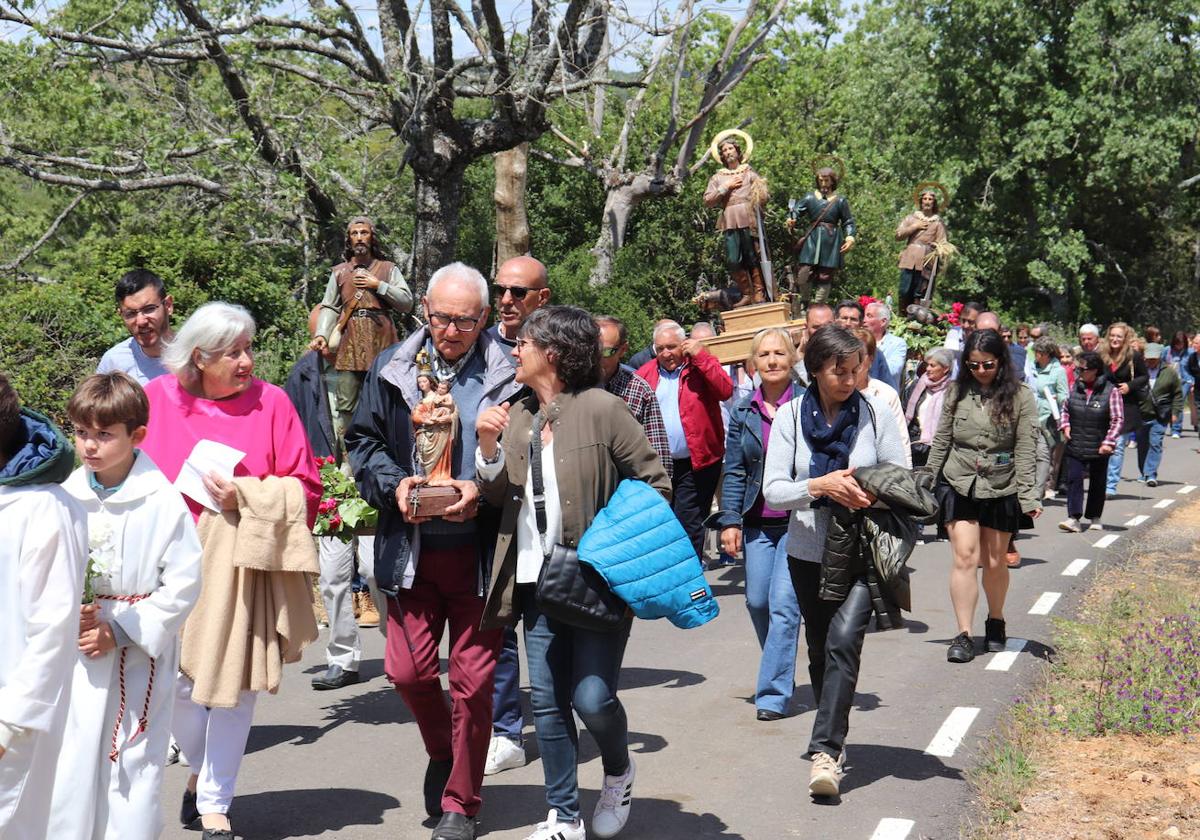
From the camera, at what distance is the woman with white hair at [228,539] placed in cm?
523

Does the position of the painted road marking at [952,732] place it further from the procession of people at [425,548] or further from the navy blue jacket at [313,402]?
the navy blue jacket at [313,402]

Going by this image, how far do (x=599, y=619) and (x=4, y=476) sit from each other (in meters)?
2.06

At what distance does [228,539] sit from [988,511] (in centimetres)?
499

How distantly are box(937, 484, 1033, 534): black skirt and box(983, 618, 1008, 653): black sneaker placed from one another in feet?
1.90

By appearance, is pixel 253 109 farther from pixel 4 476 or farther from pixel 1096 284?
pixel 1096 284

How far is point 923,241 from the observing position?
59.7 feet

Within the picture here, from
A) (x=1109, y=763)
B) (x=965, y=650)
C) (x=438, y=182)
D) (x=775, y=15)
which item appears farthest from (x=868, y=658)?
(x=775, y=15)

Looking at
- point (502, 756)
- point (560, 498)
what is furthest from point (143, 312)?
point (560, 498)

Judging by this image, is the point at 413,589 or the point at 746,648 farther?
the point at 746,648

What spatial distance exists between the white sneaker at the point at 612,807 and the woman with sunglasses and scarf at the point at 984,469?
3.80m

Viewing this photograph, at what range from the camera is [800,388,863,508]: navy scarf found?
5.95 meters

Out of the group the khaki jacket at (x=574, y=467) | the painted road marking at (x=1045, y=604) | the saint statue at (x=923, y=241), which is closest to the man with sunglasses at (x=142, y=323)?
the khaki jacket at (x=574, y=467)

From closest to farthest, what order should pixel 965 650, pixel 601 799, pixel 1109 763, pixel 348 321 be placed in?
pixel 601 799 < pixel 1109 763 < pixel 965 650 < pixel 348 321

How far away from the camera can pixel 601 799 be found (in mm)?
5285
